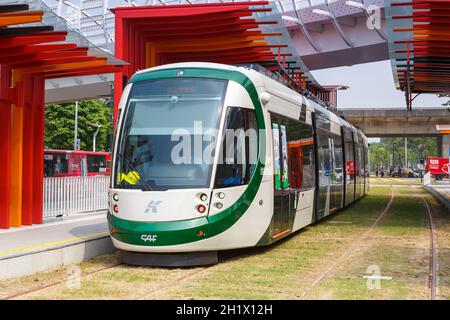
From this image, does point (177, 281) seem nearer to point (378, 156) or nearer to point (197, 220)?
point (197, 220)

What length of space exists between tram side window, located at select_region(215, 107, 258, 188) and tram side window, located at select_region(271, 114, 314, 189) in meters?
1.14

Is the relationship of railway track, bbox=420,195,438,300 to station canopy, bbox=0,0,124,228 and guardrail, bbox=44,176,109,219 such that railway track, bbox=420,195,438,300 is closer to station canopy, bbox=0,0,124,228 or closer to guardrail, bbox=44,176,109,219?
station canopy, bbox=0,0,124,228

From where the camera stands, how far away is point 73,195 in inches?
731

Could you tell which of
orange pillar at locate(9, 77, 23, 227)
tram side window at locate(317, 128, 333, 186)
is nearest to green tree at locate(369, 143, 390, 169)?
tram side window at locate(317, 128, 333, 186)

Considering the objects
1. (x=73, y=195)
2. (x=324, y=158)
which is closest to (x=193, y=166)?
(x=324, y=158)

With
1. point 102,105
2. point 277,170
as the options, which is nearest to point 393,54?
point 277,170

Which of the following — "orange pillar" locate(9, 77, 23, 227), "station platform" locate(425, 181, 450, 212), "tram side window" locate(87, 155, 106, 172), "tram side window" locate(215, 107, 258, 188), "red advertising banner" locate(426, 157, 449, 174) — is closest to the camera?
"tram side window" locate(215, 107, 258, 188)

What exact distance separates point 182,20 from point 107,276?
8.90 meters

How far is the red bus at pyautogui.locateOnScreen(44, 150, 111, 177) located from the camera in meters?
37.4

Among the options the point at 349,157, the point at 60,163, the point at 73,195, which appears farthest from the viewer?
the point at 60,163

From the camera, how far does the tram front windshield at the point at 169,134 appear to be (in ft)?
34.3

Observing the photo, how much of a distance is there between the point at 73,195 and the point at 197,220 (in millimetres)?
9087

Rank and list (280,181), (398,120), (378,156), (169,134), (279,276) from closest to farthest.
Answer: (279,276) → (169,134) → (280,181) → (398,120) → (378,156)

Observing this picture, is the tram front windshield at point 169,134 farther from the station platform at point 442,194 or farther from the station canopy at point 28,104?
the station platform at point 442,194
